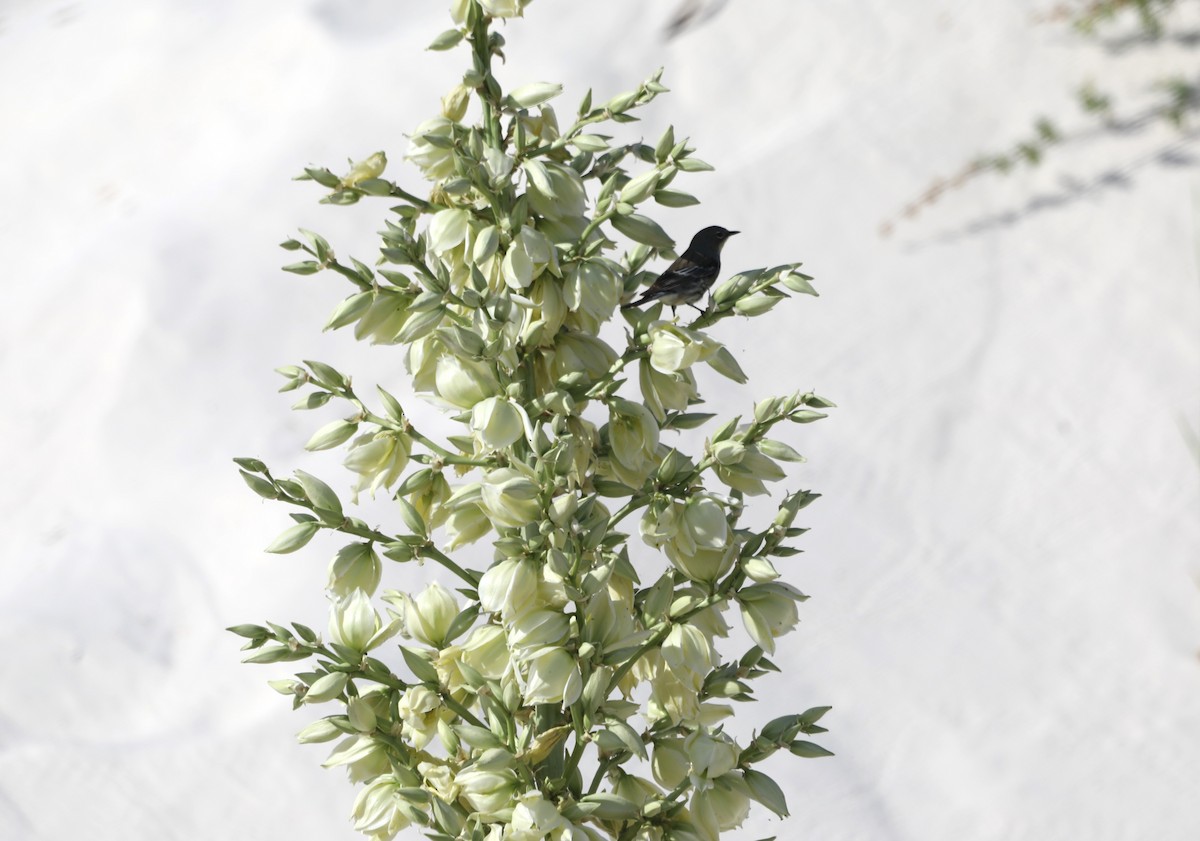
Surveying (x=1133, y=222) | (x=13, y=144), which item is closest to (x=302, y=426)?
(x=13, y=144)

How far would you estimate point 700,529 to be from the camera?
25.9 inches

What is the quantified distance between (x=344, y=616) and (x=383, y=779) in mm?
92

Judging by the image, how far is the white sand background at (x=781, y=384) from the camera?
173 cm

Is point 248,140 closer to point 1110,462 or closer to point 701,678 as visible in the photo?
point 1110,462

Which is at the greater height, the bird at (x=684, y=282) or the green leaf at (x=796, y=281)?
the bird at (x=684, y=282)

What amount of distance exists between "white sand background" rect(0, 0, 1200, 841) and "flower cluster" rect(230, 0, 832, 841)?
39.8 inches

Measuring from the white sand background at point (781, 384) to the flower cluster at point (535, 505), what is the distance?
1.01 metres

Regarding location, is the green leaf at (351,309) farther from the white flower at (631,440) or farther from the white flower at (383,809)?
the white flower at (383,809)

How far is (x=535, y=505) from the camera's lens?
0.62 m

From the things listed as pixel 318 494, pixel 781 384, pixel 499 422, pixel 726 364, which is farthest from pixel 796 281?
pixel 781 384

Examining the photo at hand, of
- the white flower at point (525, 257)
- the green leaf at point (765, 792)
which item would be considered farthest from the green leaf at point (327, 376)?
the green leaf at point (765, 792)

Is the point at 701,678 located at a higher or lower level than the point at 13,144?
lower

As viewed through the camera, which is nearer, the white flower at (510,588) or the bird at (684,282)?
the white flower at (510,588)

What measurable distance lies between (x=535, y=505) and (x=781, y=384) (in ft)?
4.66
